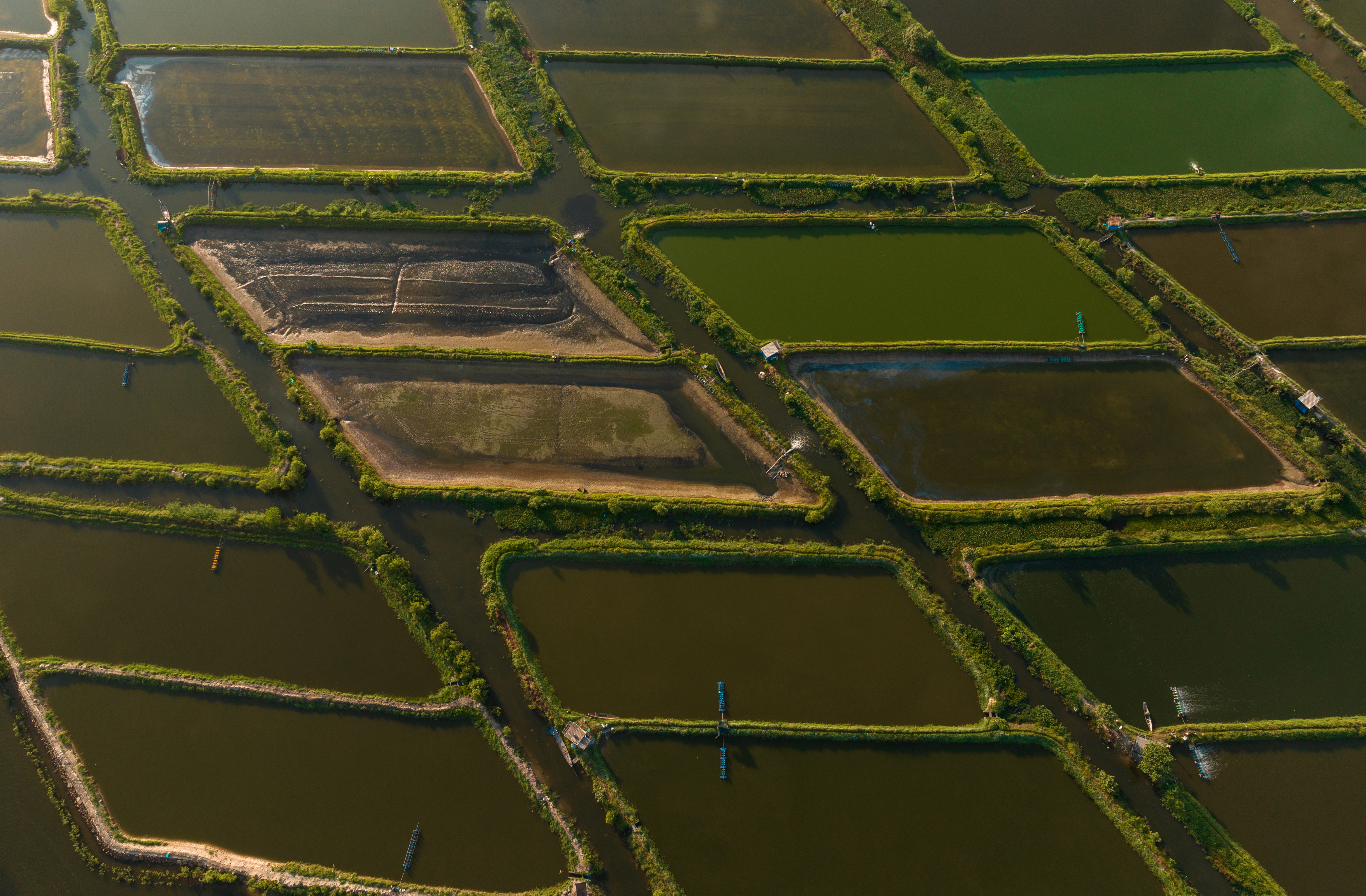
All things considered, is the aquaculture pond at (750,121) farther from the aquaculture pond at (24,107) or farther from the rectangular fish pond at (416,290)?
the aquaculture pond at (24,107)

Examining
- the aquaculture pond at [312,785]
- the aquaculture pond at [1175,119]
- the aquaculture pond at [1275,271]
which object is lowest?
the aquaculture pond at [312,785]

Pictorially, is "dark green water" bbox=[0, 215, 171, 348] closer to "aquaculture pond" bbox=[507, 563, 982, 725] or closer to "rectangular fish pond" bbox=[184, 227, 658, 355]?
"rectangular fish pond" bbox=[184, 227, 658, 355]

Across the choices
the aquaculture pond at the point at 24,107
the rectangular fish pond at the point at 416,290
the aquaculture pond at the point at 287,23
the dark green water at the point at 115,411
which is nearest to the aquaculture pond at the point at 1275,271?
the rectangular fish pond at the point at 416,290

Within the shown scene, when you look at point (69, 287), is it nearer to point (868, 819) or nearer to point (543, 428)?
point (543, 428)

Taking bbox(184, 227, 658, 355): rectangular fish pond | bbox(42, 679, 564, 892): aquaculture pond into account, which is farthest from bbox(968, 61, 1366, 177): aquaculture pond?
bbox(42, 679, 564, 892): aquaculture pond

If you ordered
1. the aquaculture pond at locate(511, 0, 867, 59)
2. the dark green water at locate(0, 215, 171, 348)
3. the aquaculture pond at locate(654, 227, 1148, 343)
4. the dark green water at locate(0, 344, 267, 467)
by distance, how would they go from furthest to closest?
the aquaculture pond at locate(511, 0, 867, 59) → the dark green water at locate(0, 215, 171, 348) → the aquaculture pond at locate(654, 227, 1148, 343) → the dark green water at locate(0, 344, 267, 467)

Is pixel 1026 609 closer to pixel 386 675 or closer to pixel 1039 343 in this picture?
pixel 1039 343

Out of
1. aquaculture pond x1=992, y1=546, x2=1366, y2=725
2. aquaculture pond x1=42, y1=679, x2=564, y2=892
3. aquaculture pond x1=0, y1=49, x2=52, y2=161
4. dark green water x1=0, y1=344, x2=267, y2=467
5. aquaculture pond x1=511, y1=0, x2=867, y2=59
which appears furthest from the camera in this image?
aquaculture pond x1=511, y1=0, x2=867, y2=59
